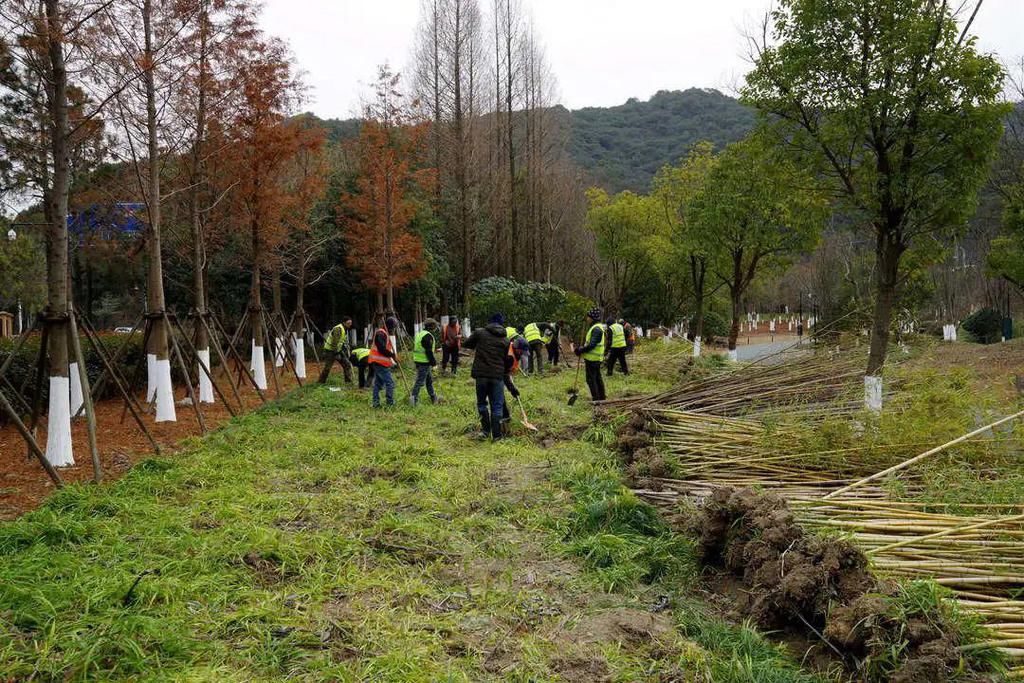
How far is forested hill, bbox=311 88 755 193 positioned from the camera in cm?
8188

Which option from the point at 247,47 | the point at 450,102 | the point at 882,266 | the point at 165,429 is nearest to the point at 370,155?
the point at 450,102

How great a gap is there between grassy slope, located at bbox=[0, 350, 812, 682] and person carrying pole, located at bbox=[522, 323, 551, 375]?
28.2ft

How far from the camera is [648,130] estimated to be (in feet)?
338

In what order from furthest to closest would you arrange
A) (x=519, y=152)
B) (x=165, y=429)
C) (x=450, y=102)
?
(x=519, y=152) → (x=450, y=102) → (x=165, y=429)

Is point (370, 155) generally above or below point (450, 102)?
below

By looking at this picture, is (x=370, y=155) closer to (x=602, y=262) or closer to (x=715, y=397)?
(x=715, y=397)

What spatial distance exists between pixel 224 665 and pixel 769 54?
9331 mm

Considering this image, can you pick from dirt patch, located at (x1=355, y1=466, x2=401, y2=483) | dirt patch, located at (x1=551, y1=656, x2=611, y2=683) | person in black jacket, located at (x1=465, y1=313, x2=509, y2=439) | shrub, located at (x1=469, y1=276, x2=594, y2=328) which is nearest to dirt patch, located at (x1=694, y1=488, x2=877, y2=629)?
dirt patch, located at (x1=551, y1=656, x2=611, y2=683)

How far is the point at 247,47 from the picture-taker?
13109 mm

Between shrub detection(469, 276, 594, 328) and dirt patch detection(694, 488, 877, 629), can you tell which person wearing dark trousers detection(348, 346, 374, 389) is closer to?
shrub detection(469, 276, 594, 328)

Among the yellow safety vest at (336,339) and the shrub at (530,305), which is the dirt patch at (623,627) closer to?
the yellow safety vest at (336,339)

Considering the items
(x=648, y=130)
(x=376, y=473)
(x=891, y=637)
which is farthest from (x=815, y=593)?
(x=648, y=130)

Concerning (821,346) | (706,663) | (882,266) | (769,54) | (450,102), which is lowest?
(706,663)

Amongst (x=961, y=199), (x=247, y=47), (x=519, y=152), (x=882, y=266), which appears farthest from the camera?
(x=519, y=152)
